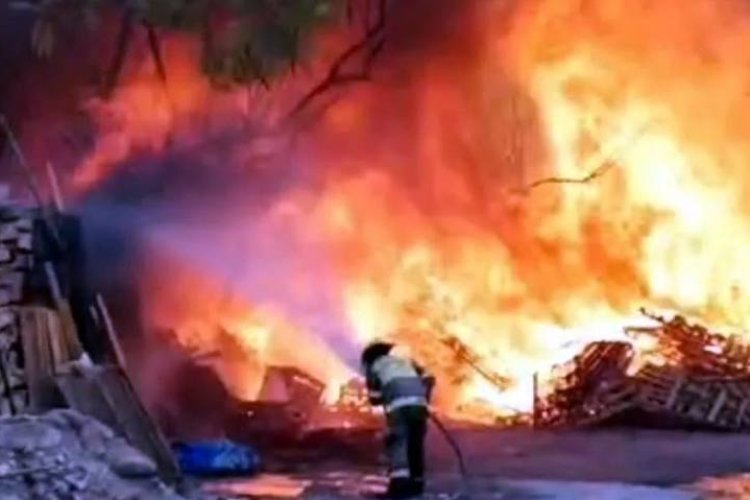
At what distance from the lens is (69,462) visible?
12.0 m

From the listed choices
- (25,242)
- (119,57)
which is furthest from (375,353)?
(119,57)

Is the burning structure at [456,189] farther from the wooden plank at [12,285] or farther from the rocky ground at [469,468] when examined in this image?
the wooden plank at [12,285]

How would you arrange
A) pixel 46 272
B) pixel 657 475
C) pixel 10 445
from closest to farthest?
1. pixel 10 445
2. pixel 657 475
3. pixel 46 272

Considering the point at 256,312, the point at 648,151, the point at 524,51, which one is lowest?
the point at 256,312

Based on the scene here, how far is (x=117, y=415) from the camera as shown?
45.0ft

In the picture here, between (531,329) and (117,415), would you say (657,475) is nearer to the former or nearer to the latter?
(117,415)

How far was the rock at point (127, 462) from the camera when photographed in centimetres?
1252

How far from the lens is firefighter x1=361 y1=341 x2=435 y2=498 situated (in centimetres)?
1298

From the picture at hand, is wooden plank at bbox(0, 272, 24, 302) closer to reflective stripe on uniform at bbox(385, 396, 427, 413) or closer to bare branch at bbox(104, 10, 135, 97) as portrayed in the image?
reflective stripe on uniform at bbox(385, 396, 427, 413)

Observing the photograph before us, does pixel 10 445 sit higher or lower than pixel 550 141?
lower

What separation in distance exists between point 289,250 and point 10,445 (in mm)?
9982

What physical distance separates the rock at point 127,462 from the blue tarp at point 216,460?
49.1 inches

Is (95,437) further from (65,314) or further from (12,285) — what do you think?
(12,285)

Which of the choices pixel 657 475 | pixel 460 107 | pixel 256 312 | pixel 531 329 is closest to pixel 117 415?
pixel 657 475
